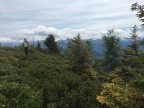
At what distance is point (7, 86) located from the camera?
24.9 metres

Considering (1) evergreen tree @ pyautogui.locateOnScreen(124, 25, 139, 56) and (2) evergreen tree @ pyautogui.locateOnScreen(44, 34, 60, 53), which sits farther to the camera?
(2) evergreen tree @ pyautogui.locateOnScreen(44, 34, 60, 53)

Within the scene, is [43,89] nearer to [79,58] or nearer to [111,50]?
[79,58]

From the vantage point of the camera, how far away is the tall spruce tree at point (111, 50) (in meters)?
50.6

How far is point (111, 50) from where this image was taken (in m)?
51.3

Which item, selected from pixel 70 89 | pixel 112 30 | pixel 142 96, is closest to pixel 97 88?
pixel 70 89

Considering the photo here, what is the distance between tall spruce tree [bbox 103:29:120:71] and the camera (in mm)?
50553

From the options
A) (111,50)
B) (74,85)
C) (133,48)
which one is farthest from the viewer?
(111,50)

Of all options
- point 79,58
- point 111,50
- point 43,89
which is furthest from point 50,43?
point 43,89

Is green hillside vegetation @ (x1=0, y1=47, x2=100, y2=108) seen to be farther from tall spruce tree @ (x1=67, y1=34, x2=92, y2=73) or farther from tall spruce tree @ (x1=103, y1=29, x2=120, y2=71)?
tall spruce tree @ (x1=103, y1=29, x2=120, y2=71)

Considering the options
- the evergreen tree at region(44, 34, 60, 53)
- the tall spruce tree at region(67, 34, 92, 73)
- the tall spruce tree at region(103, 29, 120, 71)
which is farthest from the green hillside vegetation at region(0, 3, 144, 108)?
the evergreen tree at region(44, 34, 60, 53)

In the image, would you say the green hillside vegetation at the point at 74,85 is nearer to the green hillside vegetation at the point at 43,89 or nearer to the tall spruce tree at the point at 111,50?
the green hillside vegetation at the point at 43,89

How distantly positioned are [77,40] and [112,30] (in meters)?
14.7

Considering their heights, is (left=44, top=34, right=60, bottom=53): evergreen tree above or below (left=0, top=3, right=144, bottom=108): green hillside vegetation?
above

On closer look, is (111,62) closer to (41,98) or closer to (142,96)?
(41,98)
